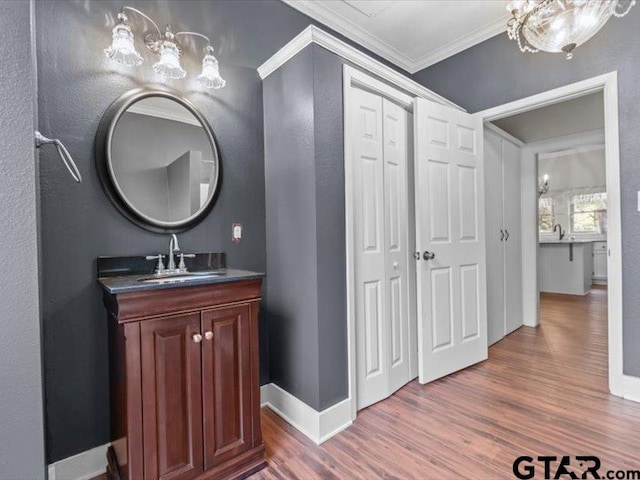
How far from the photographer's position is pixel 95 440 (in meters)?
1.55

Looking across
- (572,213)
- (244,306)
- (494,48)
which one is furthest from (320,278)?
(572,213)

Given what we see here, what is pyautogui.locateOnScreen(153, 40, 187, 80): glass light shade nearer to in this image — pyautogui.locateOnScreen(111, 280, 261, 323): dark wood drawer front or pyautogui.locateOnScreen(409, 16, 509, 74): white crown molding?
pyautogui.locateOnScreen(111, 280, 261, 323): dark wood drawer front

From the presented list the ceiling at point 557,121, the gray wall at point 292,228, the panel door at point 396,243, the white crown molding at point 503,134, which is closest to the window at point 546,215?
the ceiling at point 557,121

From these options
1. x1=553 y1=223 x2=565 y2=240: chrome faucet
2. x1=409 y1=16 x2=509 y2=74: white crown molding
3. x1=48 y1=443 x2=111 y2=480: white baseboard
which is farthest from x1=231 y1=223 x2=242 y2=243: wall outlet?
x1=553 y1=223 x2=565 y2=240: chrome faucet

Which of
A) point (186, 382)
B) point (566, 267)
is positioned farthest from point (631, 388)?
point (566, 267)

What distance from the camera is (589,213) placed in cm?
696

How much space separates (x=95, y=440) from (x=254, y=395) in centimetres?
81

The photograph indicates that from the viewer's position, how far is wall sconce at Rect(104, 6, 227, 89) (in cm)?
151

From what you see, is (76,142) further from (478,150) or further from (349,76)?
(478,150)

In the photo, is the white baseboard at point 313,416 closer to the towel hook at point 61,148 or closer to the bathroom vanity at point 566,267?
the towel hook at point 61,148

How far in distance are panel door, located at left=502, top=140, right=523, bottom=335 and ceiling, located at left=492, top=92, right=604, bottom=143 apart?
0.83ft

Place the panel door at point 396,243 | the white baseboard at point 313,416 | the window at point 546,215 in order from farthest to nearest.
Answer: the window at point 546,215, the panel door at point 396,243, the white baseboard at point 313,416

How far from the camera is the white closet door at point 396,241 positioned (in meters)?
2.17

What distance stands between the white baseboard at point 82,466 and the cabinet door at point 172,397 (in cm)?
51
